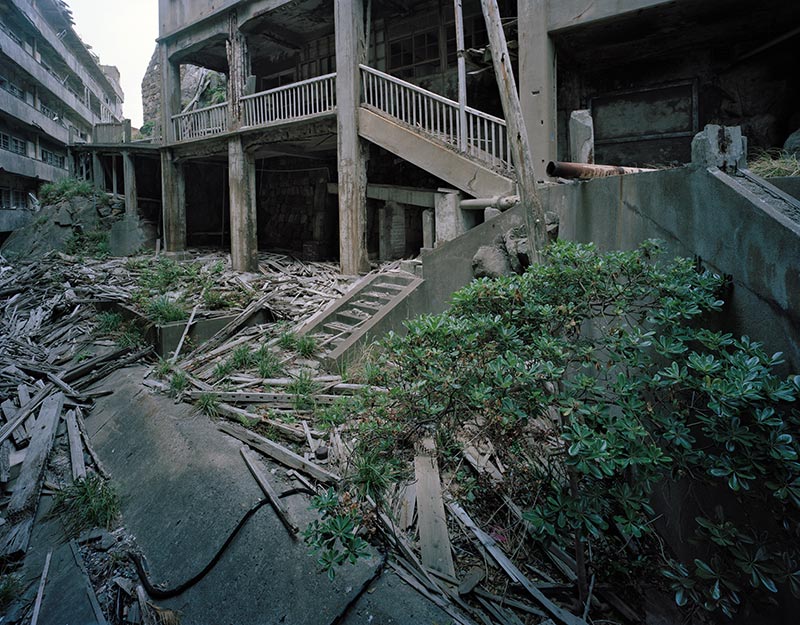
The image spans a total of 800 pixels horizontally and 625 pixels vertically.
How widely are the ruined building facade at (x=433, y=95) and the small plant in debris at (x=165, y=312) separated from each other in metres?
3.72

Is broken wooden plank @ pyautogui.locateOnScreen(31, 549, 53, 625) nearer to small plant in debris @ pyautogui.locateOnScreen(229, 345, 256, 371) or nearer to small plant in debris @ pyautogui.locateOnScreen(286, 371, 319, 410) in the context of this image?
small plant in debris @ pyautogui.locateOnScreen(286, 371, 319, 410)

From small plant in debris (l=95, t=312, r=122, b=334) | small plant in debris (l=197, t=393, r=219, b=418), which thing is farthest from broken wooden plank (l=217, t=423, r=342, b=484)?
small plant in debris (l=95, t=312, r=122, b=334)

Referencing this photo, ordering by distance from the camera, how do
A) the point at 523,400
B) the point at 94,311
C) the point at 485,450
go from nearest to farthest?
the point at 523,400 → the point at 485,450 → the point at 94,311

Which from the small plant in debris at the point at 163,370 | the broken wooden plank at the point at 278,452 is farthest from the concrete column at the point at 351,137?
the broken wooden plank at the point at 278,452

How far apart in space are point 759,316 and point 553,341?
102cm

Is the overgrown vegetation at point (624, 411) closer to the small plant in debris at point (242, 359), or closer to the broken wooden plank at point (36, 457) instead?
the small plant in debris at point (242, 359)

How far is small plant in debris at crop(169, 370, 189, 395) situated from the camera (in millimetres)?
6738

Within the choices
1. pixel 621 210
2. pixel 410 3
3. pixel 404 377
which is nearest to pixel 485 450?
pixel 404 377

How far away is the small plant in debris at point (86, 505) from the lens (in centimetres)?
491

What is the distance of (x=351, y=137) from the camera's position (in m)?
10.7

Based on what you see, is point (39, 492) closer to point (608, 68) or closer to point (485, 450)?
point (485, 450)

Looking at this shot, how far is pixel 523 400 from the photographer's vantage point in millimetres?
2770

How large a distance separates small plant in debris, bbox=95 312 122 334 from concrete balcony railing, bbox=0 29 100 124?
19698mm

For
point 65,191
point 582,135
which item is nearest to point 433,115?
point 582,135
